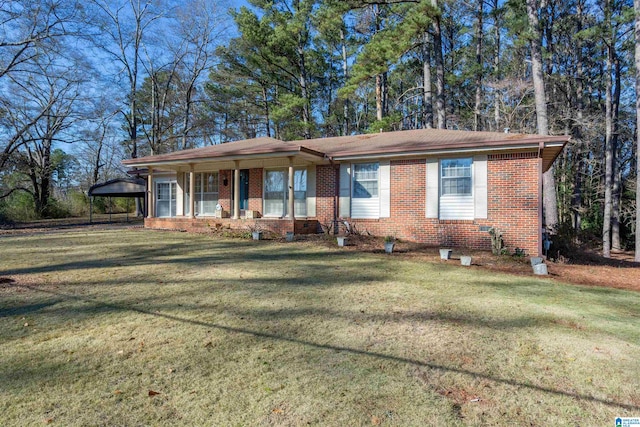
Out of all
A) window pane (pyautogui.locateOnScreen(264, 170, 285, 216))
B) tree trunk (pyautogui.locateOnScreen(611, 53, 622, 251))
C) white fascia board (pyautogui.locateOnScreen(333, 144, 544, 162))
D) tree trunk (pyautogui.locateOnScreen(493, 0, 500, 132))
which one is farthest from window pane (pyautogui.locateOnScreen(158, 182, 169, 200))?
tree trunk (pyautogui.locateOnScreen(611, 53, 622, 251))

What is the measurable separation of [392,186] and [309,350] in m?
8.89

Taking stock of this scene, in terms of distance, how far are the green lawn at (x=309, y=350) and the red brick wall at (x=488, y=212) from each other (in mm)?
3589

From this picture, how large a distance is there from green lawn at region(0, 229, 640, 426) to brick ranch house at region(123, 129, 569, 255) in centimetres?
398

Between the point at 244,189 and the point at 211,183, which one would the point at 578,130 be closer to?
the point at 244,189

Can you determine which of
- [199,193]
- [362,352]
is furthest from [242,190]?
[362,352]

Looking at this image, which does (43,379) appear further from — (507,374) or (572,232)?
(572,232)

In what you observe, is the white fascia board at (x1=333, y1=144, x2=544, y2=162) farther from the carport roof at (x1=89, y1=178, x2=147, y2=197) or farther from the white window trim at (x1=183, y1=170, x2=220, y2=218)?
the carport roof at (x1=89, y1=178, x2=147, y2=197)

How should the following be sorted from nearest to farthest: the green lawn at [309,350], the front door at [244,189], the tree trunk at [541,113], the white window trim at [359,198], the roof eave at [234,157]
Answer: the green lawn at [309,350] < the roof eave at [234,157] < the white window trim at [359,198] < the front door at [244,189] < the tree trunk at [541,113]

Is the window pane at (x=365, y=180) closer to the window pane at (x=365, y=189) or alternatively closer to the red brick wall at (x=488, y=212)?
the window pane at (x=365, y=189)

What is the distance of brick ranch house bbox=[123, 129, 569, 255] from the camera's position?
10.3 meters

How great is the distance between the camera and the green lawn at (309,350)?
262cm

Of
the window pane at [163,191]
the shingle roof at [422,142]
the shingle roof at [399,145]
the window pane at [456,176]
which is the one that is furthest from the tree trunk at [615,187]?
the window pane at [163,191]

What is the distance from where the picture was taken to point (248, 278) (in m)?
6.59

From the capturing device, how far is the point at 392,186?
39.0 ft
